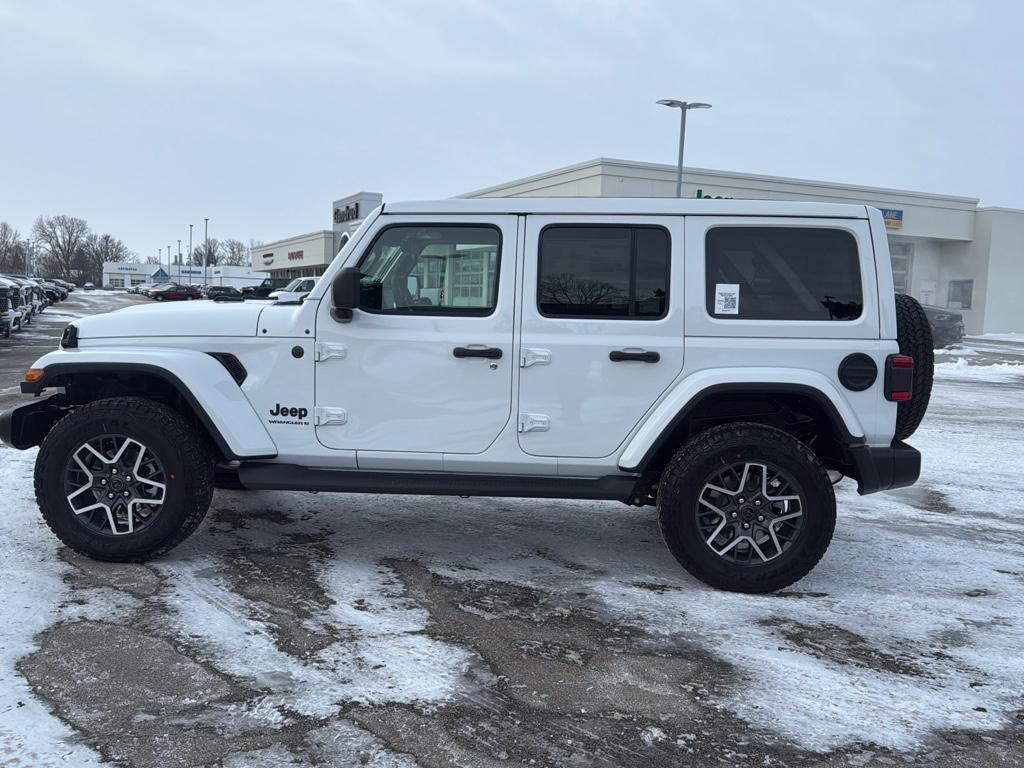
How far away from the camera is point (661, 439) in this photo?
4422 millimetres

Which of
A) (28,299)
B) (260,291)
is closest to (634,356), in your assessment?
(260,291)

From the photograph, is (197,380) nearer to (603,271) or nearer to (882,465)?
(603,271)

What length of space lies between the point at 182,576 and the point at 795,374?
3.41 metres

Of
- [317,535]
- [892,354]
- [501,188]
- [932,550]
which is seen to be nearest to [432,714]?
[317,535]

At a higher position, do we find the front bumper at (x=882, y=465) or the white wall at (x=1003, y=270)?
the white wall at (x=1003, y=270)

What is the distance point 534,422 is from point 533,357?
0.35 meters

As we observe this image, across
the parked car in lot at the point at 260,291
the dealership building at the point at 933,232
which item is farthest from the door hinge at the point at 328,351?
the dealership building at the point at 933,232

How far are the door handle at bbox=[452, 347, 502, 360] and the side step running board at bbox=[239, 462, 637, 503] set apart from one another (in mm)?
666

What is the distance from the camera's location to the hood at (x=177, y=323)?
469cm

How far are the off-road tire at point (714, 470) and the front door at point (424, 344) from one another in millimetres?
993

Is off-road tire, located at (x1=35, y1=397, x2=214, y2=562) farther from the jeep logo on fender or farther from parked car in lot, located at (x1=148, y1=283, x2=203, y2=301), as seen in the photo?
parked car in lot, located at (x1=148, y1=283, x2=203, y2=301)

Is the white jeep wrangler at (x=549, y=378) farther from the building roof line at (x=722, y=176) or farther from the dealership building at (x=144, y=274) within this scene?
the dealership building at (x=144, y=274)

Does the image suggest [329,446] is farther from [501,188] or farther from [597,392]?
[501,188]

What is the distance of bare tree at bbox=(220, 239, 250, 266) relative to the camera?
511ft
